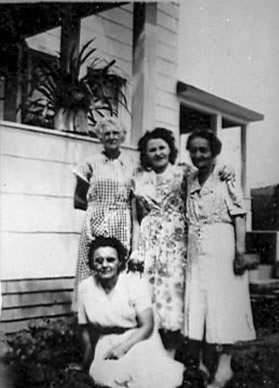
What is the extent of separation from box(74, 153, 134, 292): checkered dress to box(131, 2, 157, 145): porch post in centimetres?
22

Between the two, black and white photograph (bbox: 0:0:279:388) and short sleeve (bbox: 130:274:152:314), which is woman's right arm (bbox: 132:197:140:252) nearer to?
black and white photograph (bbox: 0:0:279:388)

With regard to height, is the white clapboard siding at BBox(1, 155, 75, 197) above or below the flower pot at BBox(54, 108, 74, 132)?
below

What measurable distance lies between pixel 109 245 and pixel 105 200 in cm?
16

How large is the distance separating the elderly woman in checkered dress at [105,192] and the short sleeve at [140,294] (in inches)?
6.2

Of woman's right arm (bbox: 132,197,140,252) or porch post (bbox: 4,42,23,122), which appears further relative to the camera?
porch post (bbox: 4,42,23,122)

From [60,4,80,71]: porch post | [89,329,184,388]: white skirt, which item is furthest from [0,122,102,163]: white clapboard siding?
[89,329,184,388]: white skirt

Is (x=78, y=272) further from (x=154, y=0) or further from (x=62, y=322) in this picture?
(x=154, y=0)

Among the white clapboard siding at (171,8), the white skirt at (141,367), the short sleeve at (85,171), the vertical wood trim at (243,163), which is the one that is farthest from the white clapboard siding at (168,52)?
the white skirt at (141,367)

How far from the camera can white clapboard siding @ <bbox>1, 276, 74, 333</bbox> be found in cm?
204

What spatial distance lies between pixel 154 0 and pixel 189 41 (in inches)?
7.7

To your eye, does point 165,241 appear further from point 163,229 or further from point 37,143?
point 37,143

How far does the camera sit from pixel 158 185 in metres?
2.00

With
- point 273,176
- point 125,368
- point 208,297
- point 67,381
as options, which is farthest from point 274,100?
point 67,381

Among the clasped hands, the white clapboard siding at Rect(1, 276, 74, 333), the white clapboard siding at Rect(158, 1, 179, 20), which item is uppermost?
the white clapboard siding at Rect(158, 1, 179, 20)
